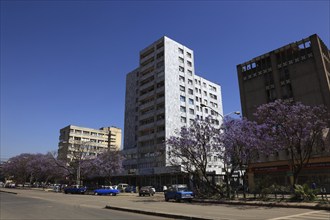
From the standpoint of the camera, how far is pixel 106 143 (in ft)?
432

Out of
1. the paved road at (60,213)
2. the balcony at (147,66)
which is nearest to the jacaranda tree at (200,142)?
the paved road at (60,213)

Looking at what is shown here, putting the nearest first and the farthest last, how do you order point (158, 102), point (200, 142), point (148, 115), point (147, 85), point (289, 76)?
1. point (200, 142)
2. point (289, 76)
3. point (158, 102)
4. point (148, 115)
5. point (147, 85)

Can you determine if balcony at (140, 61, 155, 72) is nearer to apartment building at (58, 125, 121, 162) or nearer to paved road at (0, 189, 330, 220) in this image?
apartment building at (58, 125, 121, 162)

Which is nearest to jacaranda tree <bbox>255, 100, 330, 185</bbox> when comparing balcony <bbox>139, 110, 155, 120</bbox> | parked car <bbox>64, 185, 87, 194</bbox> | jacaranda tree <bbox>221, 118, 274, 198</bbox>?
jacaranda tree <bbox>221, 118, 274, 198</bbox>

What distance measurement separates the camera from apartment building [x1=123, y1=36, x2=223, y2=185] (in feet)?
216

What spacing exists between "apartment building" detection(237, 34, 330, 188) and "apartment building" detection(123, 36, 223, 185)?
13007mm

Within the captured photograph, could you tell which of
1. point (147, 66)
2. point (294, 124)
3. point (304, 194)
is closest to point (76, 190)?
point (304, 194)

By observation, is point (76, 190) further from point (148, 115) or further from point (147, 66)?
point (147, 66)

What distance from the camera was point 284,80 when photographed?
2108 inches

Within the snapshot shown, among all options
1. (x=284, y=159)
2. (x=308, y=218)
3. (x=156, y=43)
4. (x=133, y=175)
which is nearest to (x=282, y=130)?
(x=308, y=218)

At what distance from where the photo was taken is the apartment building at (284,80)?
139 feet

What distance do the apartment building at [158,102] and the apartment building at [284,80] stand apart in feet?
42.7

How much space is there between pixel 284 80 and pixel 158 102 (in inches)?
1154

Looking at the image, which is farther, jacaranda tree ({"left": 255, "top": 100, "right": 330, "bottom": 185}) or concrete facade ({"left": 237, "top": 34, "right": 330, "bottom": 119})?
concrete facade ({"left": 237, "top": 34, "right": 330, "bottom": 119})
